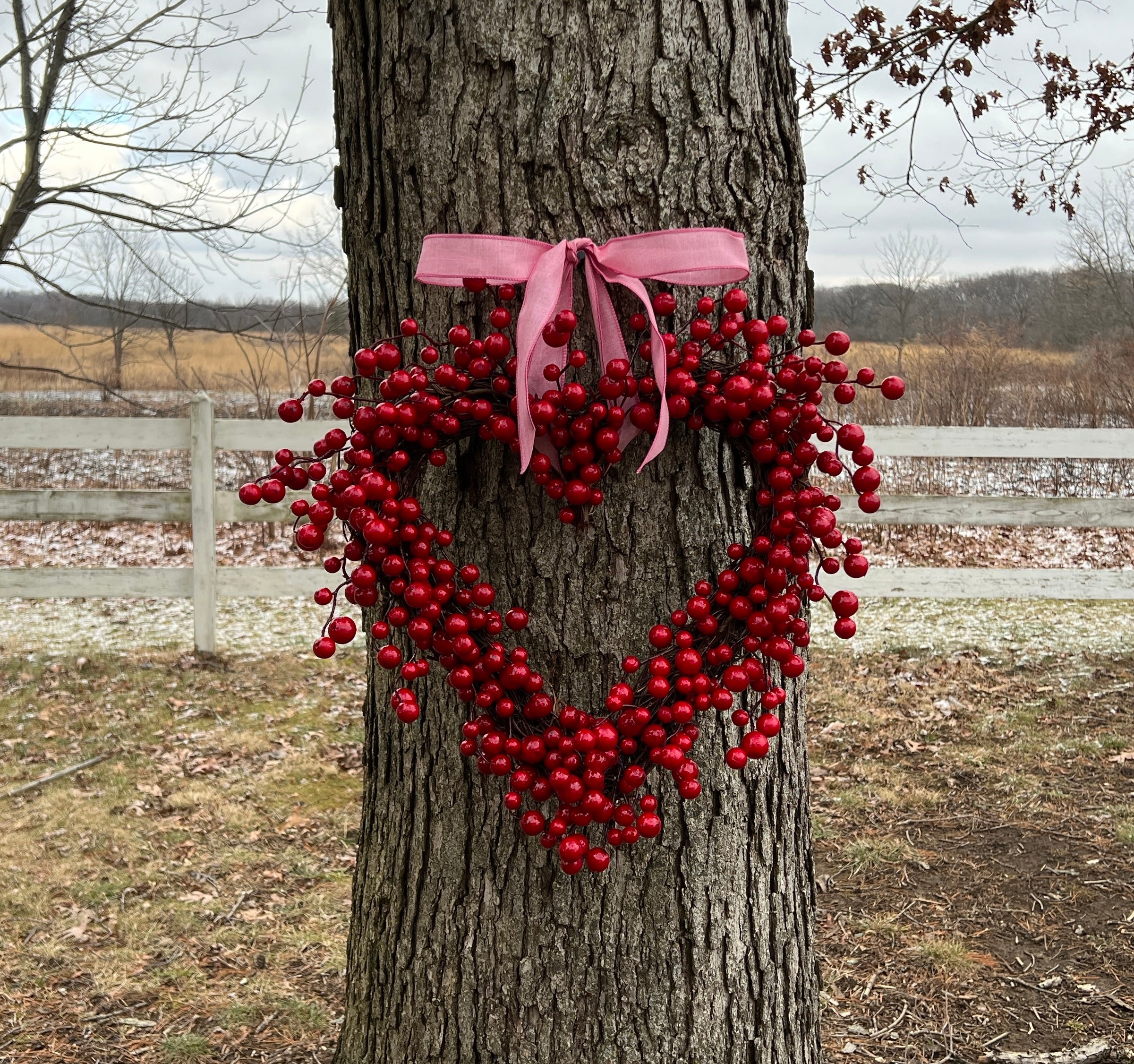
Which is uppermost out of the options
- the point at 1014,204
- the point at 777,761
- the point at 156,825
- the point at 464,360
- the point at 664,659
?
the point at 1014,204

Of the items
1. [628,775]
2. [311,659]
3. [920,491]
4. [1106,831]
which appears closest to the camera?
[628,775]

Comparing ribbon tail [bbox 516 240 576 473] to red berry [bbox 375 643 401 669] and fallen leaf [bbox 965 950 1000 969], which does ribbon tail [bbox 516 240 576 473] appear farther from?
fallen leaf [bbox 965 950 1000 969]

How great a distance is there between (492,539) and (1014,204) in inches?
209

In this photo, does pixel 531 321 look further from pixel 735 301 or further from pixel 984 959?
pixel 984 959

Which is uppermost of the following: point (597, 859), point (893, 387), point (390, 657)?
point (893, 387)

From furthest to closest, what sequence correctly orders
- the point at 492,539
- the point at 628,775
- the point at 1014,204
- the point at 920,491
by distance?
the point at 920,491 < the point at 1014,204 < the point at 492,539 < the point at 628,775

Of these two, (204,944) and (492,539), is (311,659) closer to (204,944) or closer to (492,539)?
(204,944)

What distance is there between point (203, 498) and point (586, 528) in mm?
5134

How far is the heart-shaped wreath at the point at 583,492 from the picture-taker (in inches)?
62.6

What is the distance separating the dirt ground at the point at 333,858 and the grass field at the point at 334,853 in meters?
0.01

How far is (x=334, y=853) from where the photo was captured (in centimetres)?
398

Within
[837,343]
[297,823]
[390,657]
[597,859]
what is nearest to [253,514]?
[297,823]

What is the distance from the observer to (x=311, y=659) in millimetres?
6645

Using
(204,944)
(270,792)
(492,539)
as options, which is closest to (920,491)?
(270,792)
